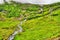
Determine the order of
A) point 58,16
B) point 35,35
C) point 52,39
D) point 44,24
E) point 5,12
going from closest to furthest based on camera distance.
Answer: point 52,39
point 35,35
point 44,24
point 58,16
point 5,12

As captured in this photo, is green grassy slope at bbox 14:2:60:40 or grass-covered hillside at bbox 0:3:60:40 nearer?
green grassy slope at bbox 14:2:60:40

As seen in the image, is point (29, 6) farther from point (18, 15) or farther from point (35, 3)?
point (18, 15)

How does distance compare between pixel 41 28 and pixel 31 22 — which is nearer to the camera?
pixel 41 28

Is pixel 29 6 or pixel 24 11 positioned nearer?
pixel 24 11

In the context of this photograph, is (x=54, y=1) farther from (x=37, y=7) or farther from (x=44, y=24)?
(x=44, y=24)

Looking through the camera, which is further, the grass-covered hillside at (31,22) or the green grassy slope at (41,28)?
the grass-covered hillside at (31,22)

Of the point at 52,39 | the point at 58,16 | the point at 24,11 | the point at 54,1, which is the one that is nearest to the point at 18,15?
the point at 24,11

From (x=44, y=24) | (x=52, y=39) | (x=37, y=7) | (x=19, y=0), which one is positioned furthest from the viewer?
(x=19, y=0)
